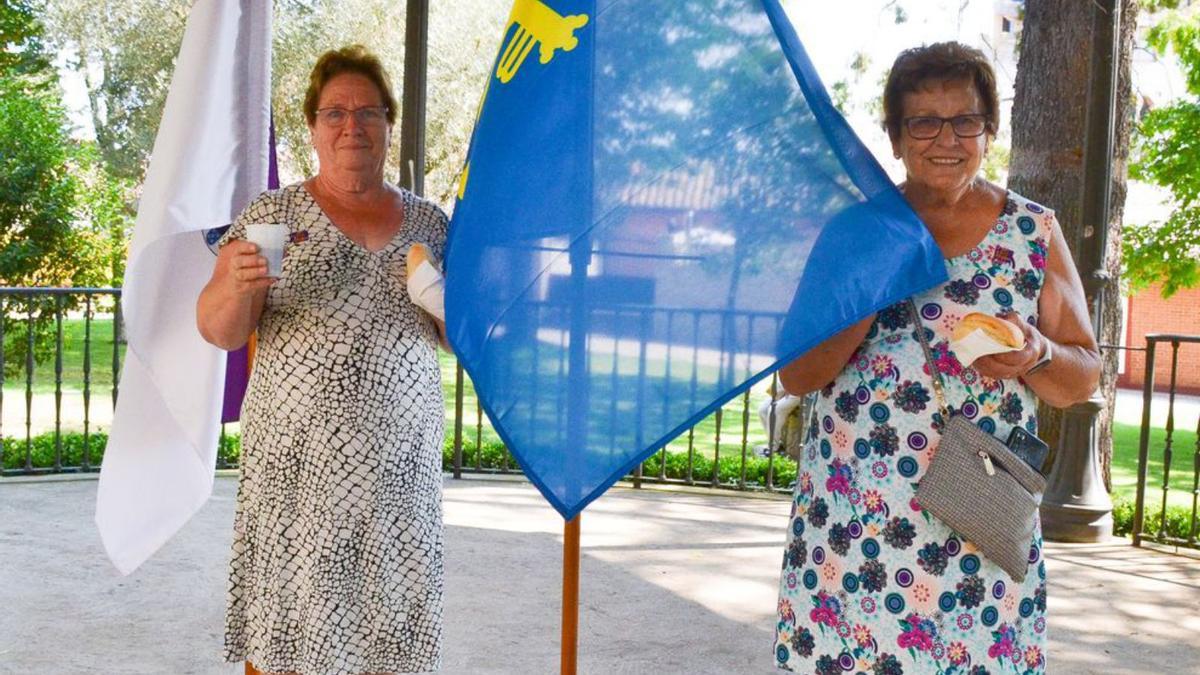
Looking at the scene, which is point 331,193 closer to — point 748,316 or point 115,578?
point 748,316

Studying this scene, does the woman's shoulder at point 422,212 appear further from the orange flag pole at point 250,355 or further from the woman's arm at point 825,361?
the woman's arm at point 825,361

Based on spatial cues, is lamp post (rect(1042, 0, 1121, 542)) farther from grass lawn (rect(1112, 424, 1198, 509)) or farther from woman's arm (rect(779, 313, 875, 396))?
woman's arm (rect(779, 313, 875, 396))

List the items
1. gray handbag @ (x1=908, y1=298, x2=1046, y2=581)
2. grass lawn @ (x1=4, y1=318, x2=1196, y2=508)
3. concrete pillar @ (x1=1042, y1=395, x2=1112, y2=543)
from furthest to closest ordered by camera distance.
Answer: grass lawn @ (x1=4, y1=318, x2=1196, y2=508), concrete pillar @ (x1=1042, y1=395, x2=1112, y2=543), gray handbag @ (x1=908, y1=298, x2=1046, y2=581)

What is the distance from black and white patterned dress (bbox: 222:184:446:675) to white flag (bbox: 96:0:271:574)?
32 cm

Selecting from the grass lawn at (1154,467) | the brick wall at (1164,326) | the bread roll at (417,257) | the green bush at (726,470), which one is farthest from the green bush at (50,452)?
the brick wall at (1164,326)

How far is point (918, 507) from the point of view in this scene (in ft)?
6.84

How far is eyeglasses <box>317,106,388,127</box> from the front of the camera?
2.64 m

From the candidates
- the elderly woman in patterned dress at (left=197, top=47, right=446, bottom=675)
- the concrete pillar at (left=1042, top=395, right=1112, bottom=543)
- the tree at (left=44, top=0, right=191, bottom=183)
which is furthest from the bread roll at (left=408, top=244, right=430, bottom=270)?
the tree at (left=44, top=0, right=191, bottom=183)

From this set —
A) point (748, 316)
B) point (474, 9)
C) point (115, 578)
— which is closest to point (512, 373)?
point (748, 316)

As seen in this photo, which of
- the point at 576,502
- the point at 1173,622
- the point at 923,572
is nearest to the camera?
the point at 576,502

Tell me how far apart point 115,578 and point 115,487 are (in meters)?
2.07

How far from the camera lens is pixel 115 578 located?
4871 millimetres

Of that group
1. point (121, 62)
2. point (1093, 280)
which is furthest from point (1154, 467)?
point (121, 62)

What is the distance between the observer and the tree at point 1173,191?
13.0m
